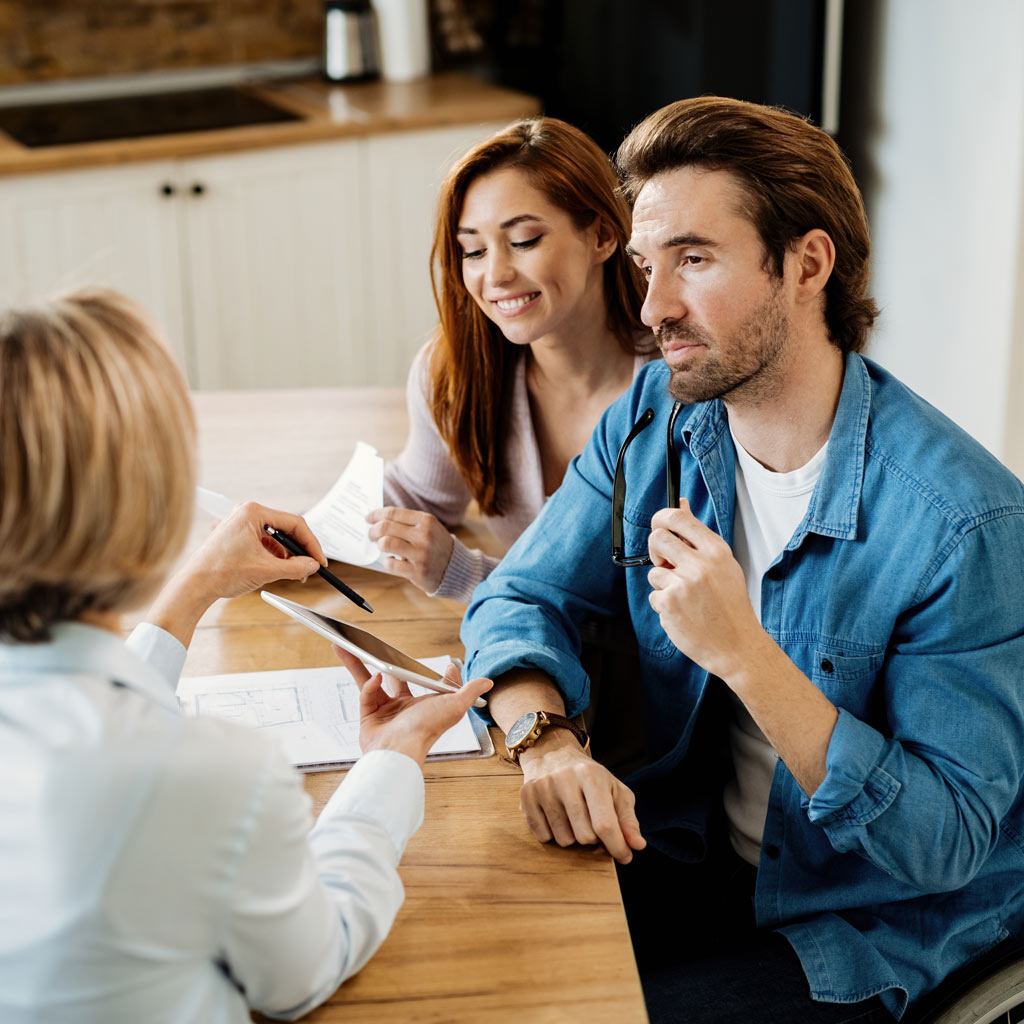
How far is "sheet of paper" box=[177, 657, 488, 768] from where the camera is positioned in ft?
4.03

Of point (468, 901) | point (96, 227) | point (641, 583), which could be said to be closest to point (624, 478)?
point (641, 583)

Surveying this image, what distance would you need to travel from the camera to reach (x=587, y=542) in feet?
4.75

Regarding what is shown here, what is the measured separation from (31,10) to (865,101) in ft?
7.70

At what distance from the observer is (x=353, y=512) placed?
5.49 ft

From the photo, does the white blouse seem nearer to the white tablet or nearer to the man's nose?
the white tablet

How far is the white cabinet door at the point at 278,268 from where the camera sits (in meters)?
3.35

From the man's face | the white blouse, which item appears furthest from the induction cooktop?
the white blouse

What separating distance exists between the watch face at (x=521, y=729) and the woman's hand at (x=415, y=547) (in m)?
0.37

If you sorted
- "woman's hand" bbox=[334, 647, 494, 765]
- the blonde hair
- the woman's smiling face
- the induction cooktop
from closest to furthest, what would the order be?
the blonde hair < "woman's hand" bbox=[334, 647, 494, 765] < the woman's smiling face < the induction cooktop

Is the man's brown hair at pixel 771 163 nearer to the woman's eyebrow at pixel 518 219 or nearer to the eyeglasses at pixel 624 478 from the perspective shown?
the eyeglasses at pixel 624 478

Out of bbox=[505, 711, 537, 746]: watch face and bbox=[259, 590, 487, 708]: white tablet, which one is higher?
bbox=[259, 590, 487, 708]: white tablet

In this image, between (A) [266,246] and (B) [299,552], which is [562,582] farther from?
(A) [266,246]

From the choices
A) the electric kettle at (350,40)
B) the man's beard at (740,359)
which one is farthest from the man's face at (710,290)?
the electric kettle at (350,40)

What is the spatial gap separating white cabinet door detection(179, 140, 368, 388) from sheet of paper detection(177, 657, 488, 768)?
2236 mm
